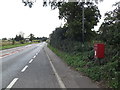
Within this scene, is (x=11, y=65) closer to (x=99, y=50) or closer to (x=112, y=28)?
(x=99, y=50)

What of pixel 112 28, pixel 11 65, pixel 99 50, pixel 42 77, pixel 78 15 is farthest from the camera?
pixel 78 15

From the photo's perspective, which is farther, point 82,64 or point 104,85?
point 82,64

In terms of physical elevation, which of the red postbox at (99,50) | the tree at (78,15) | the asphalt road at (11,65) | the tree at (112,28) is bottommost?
the asphalt road at (11,65)

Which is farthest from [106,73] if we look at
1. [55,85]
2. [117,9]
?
[117,9]

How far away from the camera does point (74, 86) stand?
19.5 feet

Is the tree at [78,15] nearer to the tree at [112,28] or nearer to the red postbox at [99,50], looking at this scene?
the tree at [112,28]

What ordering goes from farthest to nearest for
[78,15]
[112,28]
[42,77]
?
[78,15] → [112,28] → [42,77]

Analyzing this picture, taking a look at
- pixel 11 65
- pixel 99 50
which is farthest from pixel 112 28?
pixel 11 65

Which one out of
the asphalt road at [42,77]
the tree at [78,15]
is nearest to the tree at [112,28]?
the asphalt road at [42,77]

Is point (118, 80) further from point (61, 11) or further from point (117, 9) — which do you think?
point (61, 11)

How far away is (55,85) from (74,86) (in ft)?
2.51

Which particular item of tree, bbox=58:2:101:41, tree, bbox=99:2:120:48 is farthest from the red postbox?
tree, bbox=58:2:101:41

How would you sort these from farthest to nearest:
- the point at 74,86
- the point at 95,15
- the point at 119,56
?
1. the point at 95,15
2. the point at 119,56
3. the point at 74,86

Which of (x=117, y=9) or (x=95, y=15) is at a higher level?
(x=95, y=15)
